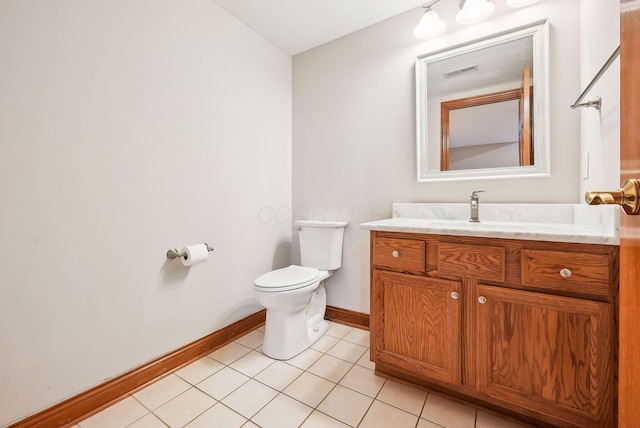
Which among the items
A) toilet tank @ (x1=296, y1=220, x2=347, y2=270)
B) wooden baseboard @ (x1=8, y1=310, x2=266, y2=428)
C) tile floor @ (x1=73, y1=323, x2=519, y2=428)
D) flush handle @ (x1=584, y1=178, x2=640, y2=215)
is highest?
flush handle @ (x1=584, y1=178, x2=640, y2=215)

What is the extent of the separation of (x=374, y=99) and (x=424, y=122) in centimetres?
42

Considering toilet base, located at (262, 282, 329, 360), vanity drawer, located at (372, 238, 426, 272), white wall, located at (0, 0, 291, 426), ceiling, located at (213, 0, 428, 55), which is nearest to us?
white wall, located at (0, 0, 291, 426)

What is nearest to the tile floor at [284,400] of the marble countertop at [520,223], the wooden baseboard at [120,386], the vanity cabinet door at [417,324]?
the wooden baseboard at [120,386]

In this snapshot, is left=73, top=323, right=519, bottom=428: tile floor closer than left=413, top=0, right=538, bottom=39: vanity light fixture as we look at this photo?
Yes

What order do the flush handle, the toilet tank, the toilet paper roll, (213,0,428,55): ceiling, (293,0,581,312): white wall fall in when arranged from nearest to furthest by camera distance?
the flush handle → (293,0,581,312): white wall → the toilet paper roll → (213,0,428,55): ceiling → the toilet tank

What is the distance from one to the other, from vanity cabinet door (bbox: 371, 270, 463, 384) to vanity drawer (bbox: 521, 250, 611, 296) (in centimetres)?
28

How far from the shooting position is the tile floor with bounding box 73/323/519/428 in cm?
121

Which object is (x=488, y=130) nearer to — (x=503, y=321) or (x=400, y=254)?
(x=400, y=254)

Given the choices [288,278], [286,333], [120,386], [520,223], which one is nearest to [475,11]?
[520,223]

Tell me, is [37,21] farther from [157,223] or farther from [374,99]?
[374,99]

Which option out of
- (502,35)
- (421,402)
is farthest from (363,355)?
(502,35)

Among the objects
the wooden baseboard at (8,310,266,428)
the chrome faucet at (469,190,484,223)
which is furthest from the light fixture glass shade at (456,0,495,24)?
the wooden baseboard at (8,310,266,428)

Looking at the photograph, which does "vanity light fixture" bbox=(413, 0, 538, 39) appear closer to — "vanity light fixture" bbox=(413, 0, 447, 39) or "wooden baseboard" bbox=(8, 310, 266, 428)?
"vanity light fixture" bbox=(413, 0, 447, 39)

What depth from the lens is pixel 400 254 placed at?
1.39 metres
